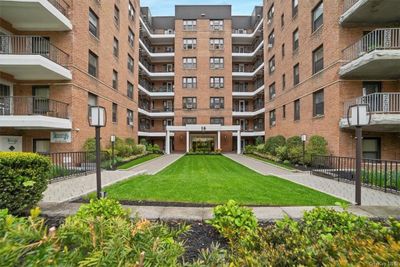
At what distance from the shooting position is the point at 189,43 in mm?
44500

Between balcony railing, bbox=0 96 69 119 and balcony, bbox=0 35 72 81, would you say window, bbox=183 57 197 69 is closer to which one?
balcony, bbox=0 35 72 81

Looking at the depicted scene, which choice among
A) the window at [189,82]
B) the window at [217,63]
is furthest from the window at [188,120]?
the window at [217,63]

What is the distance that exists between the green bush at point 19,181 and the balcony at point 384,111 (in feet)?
49.1

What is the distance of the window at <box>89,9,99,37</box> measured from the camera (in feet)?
67.4

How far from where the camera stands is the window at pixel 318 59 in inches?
747

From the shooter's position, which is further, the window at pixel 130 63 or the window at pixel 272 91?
the window at pixel 130 63

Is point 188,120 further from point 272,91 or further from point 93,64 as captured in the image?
point 93,64

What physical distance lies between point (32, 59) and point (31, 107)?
3697 mm

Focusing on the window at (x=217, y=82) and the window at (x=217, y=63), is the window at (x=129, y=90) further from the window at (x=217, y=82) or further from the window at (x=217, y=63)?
the window at (x=217, y=63)

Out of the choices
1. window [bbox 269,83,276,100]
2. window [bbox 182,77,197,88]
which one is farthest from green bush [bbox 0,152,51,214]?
window [bbox 182,77,197,88]

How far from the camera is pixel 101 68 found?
2261cm

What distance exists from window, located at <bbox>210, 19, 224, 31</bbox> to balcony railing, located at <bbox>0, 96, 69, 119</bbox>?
33381 millimetres

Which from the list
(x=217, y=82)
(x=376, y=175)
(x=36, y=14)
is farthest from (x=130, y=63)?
(x=376, y=175)

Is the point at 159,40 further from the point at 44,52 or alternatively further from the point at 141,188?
the point at 141,188
